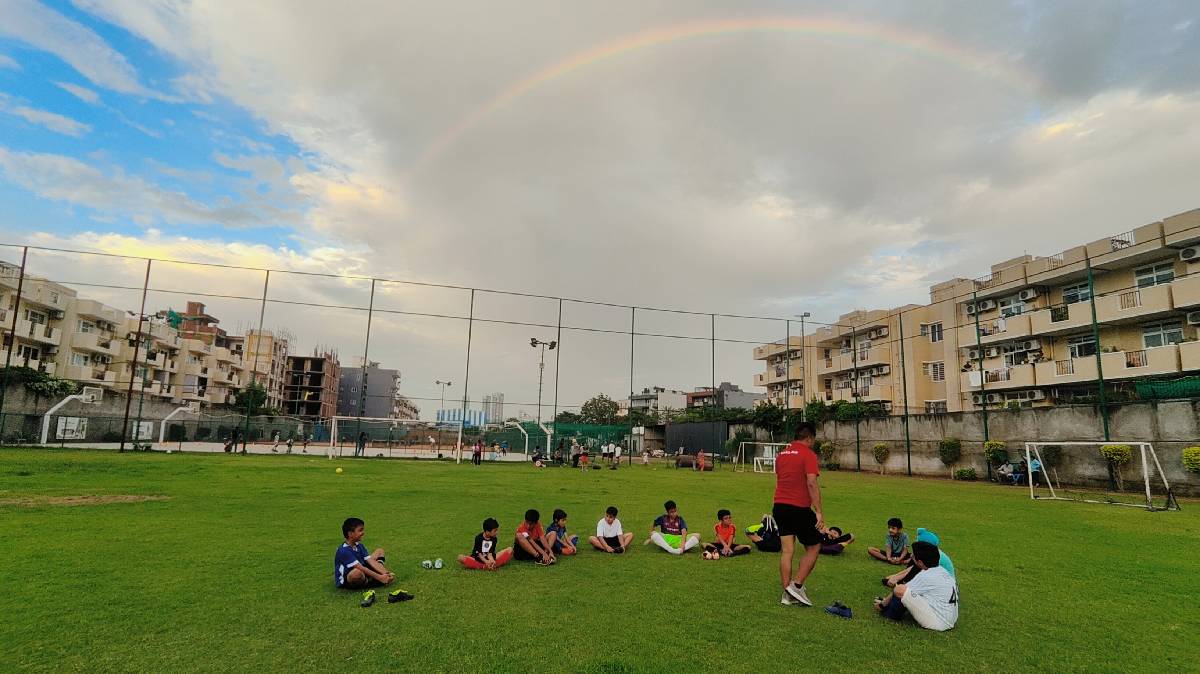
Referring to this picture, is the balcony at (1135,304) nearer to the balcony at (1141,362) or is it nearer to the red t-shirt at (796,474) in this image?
the balcony at (1141,362)

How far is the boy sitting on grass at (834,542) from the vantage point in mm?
A: 8836

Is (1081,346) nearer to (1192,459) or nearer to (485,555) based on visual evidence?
(1192,459)

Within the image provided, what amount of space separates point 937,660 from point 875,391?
142 feet

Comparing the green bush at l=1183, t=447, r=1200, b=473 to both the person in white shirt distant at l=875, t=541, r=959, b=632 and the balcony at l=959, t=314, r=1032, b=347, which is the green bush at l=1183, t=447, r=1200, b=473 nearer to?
the balcony at l=959, t=314, r=1032, b=347

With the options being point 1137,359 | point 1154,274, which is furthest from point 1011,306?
point 1137,359

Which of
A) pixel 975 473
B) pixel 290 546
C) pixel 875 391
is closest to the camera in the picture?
pixel 290 546

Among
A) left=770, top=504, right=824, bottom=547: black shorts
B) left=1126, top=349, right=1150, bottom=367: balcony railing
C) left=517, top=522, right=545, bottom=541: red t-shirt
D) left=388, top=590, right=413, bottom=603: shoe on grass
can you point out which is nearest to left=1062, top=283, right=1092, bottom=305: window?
left=1126, top=349, right=1150, bottom=367: balcony railing

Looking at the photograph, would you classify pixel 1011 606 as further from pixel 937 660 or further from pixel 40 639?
pixel 40 639

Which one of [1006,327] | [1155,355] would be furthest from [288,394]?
[1155,355]

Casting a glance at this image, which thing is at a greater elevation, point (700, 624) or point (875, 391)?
point (875, 391)

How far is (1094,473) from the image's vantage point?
2002cm

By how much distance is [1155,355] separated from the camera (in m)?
26.6

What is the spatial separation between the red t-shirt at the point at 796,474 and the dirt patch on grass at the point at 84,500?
1232cm

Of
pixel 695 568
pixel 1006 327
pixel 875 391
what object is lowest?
pixel 695 568
